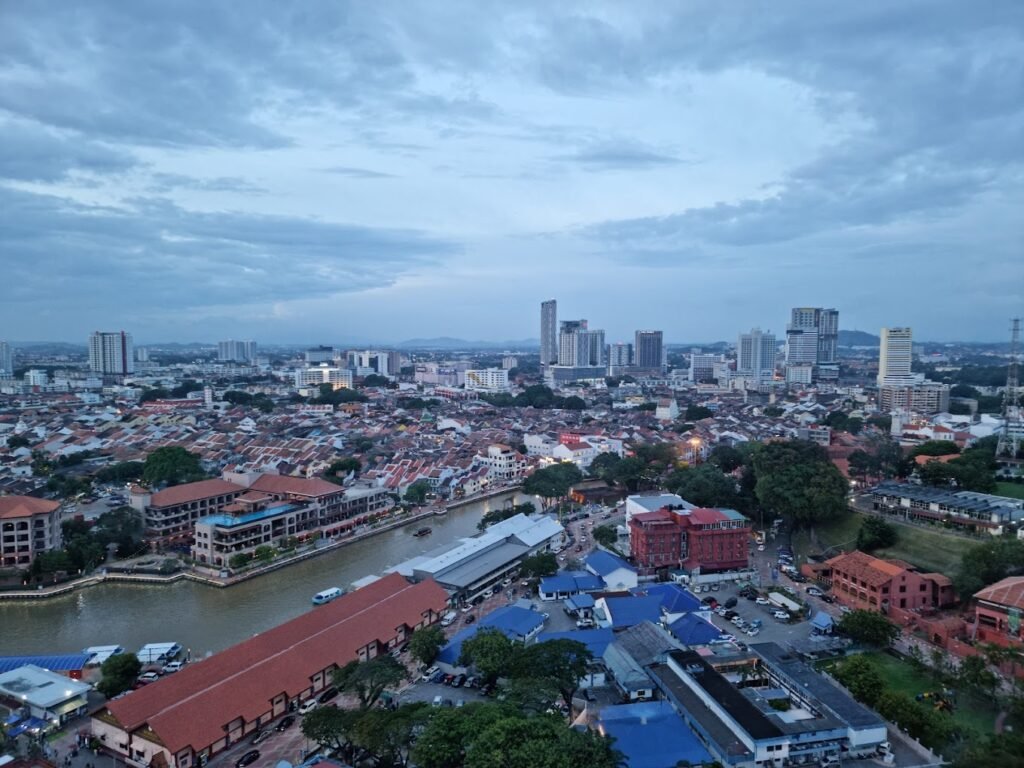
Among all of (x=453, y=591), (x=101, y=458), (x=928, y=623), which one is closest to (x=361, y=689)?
(x=453, y=591)

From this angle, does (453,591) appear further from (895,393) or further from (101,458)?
(895,393)

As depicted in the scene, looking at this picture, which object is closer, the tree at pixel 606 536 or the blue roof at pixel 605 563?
the blue roof at pixel 605 563

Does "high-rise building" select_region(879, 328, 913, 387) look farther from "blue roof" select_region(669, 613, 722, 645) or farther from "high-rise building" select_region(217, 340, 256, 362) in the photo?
"high-rise building" select_region(217, 340, 256, 362)

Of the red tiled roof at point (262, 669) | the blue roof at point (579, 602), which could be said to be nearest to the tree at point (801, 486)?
the blue roof at point (579, 602)

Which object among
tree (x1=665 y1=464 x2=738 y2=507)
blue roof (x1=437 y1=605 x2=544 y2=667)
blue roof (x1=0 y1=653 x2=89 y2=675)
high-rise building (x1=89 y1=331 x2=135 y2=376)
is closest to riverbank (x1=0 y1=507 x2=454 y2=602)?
blue roof (x1=0 y1=653 x2=89 y2=675)

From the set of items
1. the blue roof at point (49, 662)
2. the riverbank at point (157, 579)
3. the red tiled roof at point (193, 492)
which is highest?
the red tiled roof at point (193, 492)

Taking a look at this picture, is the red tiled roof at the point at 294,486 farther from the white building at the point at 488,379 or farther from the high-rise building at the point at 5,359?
the high-rise building at the point at 5,359
